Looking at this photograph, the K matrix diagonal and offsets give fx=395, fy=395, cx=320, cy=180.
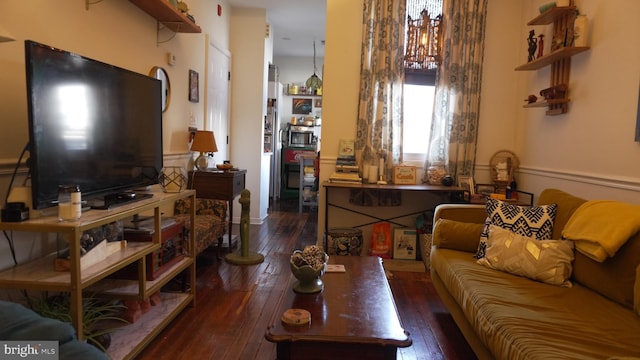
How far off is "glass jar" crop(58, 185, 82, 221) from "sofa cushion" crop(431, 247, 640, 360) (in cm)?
180

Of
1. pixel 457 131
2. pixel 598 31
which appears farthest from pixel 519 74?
pixel 598 31

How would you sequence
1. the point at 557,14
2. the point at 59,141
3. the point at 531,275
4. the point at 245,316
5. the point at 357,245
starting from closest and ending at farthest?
1. the point at 59,141
2. the point at 531,275
3. the point at 245,316
4. the point at 557,14
5. the point at 357,245

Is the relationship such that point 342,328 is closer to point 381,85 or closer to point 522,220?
point 522,220

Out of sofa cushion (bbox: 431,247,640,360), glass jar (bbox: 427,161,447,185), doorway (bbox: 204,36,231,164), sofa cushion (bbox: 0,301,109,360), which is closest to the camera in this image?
sofa cushion (bbox: 0,301,109,360)

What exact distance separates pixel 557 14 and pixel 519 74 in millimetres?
887

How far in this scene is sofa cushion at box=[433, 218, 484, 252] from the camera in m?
2.59

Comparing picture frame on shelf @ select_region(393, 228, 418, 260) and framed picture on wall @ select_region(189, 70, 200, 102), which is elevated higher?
framed picture on wall @ select_region(189, 70, 200, 102)

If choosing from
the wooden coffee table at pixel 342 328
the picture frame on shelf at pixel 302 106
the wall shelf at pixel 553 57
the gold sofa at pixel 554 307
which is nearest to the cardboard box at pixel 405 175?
the wall shelf at pixel 553 57

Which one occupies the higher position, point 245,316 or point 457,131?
point 457,131

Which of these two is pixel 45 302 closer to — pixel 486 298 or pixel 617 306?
pixel 486 298

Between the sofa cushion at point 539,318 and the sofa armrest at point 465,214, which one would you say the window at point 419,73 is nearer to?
the sofa armrest at point 465,214

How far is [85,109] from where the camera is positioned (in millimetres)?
1910

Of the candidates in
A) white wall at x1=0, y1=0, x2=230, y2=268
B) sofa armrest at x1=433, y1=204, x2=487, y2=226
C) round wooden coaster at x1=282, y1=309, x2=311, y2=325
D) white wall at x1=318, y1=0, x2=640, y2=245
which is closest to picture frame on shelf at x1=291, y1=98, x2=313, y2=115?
white wall at x1=0, y1=0, x2=230, y2=268

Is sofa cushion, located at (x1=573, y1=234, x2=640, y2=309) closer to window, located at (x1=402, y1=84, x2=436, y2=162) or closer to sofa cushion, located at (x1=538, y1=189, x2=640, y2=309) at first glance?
sofa cushion, located at (x1=538, y1=189, x2=640, y2=309)
